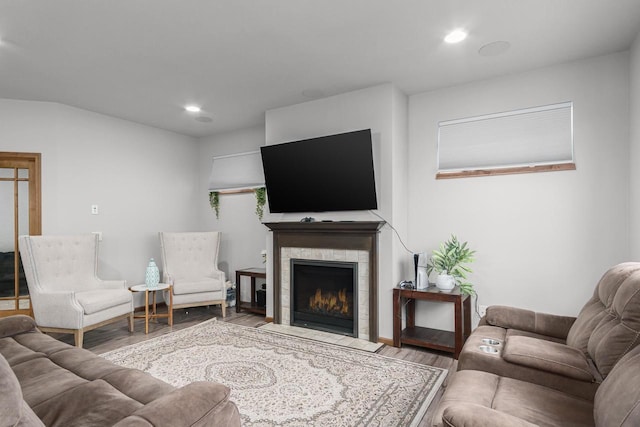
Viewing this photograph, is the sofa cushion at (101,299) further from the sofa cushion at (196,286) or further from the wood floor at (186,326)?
the sofa cushion at (196,286)

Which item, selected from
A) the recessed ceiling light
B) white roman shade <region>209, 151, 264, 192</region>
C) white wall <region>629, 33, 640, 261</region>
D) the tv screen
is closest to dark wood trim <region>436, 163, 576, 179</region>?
white wall <region>629, 33, 640, 261</region>

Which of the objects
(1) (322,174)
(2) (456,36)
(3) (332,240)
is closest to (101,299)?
(3) (332,240)

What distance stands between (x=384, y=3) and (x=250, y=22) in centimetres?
92

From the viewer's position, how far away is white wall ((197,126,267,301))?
5.17 meters

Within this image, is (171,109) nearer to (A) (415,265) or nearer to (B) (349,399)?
(A) (415,265)

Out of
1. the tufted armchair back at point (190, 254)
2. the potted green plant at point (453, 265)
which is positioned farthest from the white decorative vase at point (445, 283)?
the tufted armchair back at point (190, 254)

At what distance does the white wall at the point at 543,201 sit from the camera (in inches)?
117

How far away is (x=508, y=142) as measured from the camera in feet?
11.1

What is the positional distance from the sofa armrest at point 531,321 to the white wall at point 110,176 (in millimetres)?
4434

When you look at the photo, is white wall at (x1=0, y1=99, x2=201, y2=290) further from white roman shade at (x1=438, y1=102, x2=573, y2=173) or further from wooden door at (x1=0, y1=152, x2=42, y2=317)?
white roman shade at (x1=438, y1=102, x2=573, y2=173)

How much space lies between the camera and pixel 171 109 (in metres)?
4.37

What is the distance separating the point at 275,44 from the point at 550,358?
2724 mm

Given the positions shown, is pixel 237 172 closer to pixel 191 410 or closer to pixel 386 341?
pixel 386 341

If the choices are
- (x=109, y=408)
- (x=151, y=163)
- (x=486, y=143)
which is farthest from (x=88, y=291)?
(x=486, y=143)
